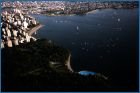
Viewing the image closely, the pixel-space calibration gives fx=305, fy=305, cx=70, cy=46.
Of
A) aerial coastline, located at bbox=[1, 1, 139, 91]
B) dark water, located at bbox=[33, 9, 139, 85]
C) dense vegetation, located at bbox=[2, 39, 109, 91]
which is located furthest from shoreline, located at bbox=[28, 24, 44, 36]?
dense vegetation, located at bbox=[2, 39, 109, 91]

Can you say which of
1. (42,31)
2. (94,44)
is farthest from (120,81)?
(42,31)

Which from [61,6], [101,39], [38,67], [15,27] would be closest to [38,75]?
[38,67]

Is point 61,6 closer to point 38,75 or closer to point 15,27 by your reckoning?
point 15,27

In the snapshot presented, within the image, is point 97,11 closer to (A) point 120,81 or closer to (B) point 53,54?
(B) point 53,54

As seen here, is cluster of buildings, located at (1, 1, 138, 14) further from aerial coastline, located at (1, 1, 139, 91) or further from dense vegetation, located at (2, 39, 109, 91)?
dense vegetation, located at (2, 39, 109, 91)

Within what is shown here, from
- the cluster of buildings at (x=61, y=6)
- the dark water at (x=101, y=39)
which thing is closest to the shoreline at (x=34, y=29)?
the dark water at (x=101, y=39)

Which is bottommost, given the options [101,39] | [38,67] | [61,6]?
[101,39]
